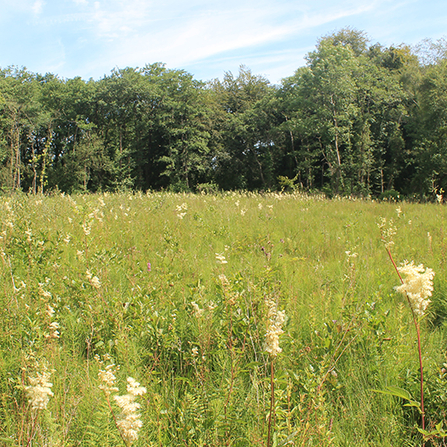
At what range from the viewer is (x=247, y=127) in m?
35.3

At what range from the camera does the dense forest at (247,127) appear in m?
A: 26.4

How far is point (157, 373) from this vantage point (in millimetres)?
2037

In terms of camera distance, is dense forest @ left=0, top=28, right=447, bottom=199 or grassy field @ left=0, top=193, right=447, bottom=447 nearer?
grassy field @ left=0, top=193, right=447, bottom=447

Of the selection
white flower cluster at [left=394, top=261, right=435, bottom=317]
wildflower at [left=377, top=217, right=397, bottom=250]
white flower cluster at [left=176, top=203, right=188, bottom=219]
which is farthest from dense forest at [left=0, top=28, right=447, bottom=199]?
white flower cluster at [left=394, top=261, right=435, bottom=317]

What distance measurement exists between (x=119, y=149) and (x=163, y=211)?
104 feet

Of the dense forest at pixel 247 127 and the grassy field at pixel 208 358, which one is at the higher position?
the dense forest at pixel 247 127

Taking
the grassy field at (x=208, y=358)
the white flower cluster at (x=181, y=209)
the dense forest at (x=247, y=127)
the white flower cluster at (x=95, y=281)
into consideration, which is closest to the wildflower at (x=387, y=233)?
the grassy field at (x=208, y=358)

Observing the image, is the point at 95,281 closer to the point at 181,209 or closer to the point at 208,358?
the point at 208,358

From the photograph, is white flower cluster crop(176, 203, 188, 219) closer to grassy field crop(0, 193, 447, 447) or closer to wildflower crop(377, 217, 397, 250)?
grassy field crop(0, 193, 447, 447)

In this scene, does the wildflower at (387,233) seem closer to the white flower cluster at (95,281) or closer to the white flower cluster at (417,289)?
the white flower cluster at (417,289)

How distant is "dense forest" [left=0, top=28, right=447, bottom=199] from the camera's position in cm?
2641

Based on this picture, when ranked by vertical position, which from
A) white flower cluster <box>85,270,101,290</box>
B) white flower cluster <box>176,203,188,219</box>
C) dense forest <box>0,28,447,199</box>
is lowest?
white flower cluster <box>85,270,101,290</box>

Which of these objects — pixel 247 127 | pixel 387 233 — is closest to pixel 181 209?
pixel 387 233

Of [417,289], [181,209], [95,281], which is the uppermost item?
[181,209]
